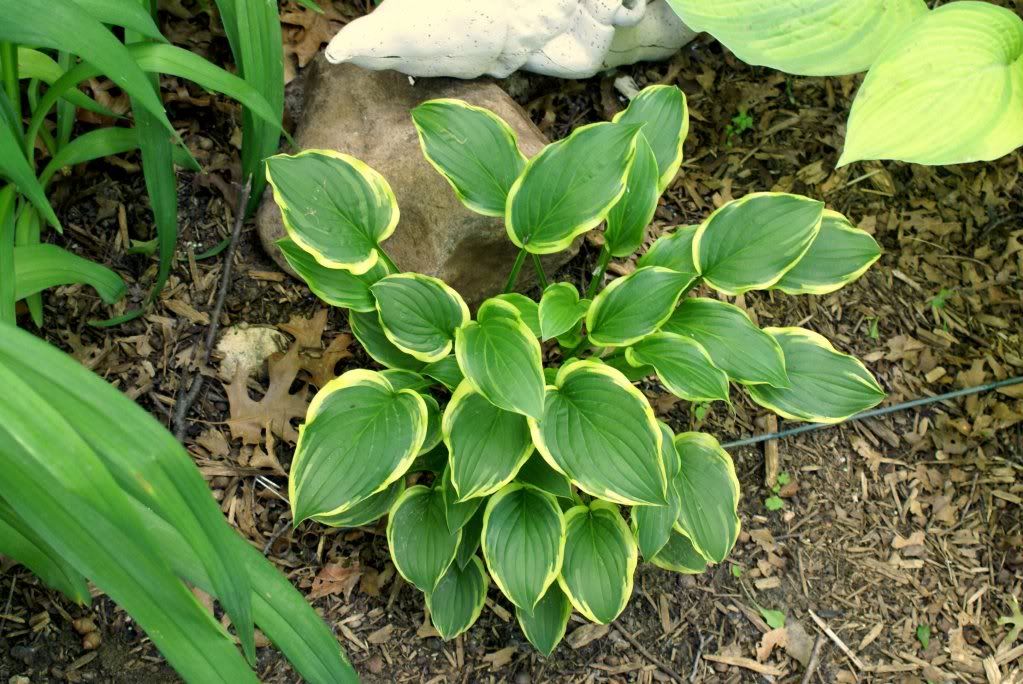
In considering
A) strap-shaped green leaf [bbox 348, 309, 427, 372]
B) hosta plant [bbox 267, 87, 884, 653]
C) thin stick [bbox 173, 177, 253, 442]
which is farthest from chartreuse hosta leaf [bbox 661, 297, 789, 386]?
thin stick [bbox 173, 177, 253, 442]

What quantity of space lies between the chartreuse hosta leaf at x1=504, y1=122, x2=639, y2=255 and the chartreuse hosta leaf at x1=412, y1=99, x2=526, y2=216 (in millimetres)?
78

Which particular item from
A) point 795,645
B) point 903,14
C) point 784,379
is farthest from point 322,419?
point 903,14

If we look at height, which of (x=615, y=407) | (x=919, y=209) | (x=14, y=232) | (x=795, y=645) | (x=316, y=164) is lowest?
(x=795, y=645)

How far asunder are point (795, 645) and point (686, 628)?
0.24m

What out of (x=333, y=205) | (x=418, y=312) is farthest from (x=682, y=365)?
(x=333, y=205)

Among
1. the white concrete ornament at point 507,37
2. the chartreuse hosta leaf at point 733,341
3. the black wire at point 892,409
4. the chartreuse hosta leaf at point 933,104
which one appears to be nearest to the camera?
the chartreuse hosta leaf at point 933,104

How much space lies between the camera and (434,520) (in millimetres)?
1565

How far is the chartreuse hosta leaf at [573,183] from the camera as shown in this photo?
1.45m

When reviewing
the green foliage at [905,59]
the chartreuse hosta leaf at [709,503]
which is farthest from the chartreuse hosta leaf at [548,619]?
the green foliage at [905,59]

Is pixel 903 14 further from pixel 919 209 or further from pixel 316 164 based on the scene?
pixel 316 164

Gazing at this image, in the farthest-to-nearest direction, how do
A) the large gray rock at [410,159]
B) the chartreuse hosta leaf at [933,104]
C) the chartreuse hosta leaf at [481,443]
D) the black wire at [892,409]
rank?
the black wire at [892,409] < the large gray rock at [410,159] < the chartreuse hosta leaf at [481,443] < the chartreuse hosta leaf at [933,104]

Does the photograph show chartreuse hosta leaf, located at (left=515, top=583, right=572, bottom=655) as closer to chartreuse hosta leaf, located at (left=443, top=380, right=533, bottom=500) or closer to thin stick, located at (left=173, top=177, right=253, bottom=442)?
chartreuse hosta leaf, located at (left=443, top=380, right=533, bottom=500)

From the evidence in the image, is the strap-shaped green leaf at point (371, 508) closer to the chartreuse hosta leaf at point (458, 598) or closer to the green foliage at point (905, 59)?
the chartreuse hosta leaf at point (458, 598)

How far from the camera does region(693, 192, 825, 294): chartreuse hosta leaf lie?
1.55 metres
